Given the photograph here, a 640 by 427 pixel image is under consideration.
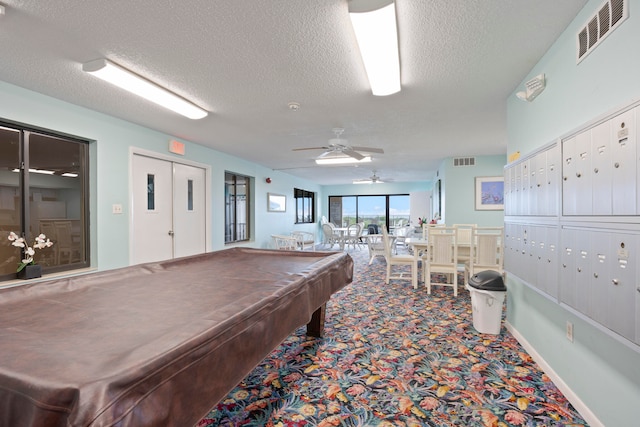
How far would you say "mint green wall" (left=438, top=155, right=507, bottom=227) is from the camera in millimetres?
6109

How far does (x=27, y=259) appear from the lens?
293cm

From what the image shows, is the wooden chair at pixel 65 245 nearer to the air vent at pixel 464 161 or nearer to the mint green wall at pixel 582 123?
the mint green wall at pixel 582 123

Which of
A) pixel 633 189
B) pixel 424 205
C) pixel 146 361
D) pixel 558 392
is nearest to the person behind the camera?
pixel 146 361

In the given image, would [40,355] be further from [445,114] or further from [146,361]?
[445,114]

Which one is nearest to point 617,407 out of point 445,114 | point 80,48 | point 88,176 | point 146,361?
point 146,361

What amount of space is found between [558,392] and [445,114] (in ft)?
9.36

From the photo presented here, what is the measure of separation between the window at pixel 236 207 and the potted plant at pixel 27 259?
11.2 ft

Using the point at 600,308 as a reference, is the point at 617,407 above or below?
below

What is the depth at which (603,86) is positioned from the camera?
5.18ft

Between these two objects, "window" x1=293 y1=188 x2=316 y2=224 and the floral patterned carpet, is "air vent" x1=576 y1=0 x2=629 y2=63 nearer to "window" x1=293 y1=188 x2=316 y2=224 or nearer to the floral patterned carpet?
the floral patterned carpet

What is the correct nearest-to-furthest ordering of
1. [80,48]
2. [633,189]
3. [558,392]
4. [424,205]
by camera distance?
1. [633,189]
2. [558,392]
3. [80,48]
4. [424,205]

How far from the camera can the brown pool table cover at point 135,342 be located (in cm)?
72

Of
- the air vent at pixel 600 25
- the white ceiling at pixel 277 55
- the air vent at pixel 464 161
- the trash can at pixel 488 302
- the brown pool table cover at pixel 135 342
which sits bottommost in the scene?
the trash can at pixel 488 302

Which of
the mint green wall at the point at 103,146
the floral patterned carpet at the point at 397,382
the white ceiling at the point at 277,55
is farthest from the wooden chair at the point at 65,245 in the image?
the floral patterned carpet at the point at 397,382
